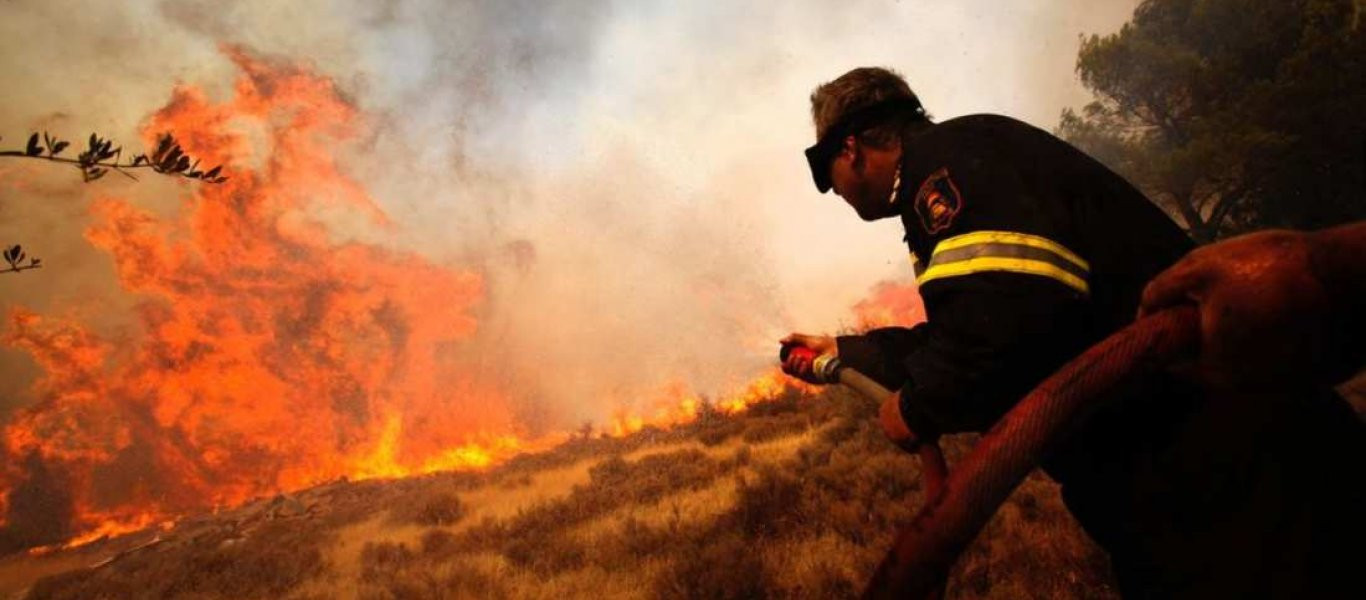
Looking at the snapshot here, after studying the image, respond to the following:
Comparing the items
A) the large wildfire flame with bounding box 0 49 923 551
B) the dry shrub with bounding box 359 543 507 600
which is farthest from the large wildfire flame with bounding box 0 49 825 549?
the dry shrub with bounding box 359 543 507 600

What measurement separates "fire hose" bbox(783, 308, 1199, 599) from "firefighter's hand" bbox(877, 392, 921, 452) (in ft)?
2.30

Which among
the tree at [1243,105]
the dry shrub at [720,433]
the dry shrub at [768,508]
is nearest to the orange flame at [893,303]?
the tree at [1243,105]

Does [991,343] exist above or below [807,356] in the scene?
below

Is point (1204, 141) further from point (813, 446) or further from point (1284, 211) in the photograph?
point (813, 446)

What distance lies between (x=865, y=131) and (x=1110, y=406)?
4.68 feet

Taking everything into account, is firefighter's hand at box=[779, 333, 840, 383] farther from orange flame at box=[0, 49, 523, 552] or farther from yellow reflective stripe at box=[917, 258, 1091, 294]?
orange flame at box=[0, 49, 523, 552]

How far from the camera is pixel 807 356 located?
256 cm

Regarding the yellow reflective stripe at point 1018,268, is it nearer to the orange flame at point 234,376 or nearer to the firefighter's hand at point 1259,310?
the firefighter's hand at point 1259,310

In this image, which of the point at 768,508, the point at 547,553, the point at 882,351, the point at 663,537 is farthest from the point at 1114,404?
the point at 547,553


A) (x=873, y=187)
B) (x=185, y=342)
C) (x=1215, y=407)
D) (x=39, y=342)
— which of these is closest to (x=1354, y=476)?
(x=1215, y=407)

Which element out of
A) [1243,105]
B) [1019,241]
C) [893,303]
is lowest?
[1019,241]

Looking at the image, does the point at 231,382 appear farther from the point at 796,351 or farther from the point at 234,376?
the point at 796,351

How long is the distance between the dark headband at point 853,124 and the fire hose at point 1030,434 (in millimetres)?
1522

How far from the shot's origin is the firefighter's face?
226cm
